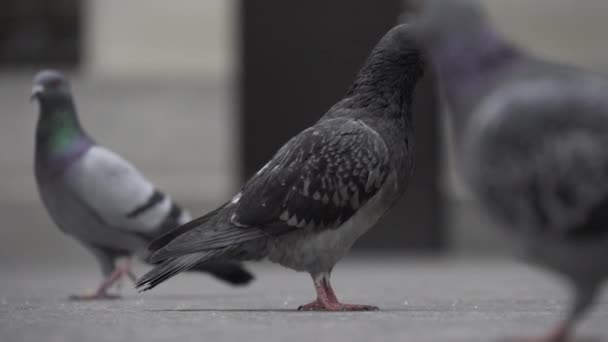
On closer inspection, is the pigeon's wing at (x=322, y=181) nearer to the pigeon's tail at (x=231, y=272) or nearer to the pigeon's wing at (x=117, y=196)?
the pigeon's tail at (x=231, y=272)

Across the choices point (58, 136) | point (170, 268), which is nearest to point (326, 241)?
point (170, 268)

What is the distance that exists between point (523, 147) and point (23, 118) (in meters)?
11.9

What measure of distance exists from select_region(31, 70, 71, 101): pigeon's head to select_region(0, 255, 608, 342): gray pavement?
3.98ft

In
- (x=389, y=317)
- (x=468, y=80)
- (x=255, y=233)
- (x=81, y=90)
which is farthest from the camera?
(x=81, y=90)

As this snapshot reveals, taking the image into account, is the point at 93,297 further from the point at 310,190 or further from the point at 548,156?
the point at 548,156

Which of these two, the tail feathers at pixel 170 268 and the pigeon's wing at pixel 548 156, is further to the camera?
the tail feathers at pixel 170 268

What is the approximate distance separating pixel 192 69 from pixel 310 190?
942 cm

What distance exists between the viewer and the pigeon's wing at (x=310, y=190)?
546 cm

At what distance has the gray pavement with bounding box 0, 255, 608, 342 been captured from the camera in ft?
14.0

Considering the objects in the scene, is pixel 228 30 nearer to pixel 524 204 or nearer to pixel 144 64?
pixel 144 64

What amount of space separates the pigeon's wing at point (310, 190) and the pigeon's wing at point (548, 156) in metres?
1.84

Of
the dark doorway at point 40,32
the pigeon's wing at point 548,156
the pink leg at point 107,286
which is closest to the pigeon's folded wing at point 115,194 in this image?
the pink leg at point 107,286

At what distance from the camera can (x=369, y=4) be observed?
15.1 m

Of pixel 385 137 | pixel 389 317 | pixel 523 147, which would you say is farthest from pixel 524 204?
pixel 385 137
